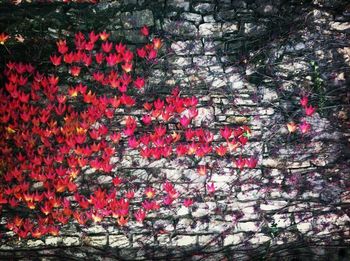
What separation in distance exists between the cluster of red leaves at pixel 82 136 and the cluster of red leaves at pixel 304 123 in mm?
542

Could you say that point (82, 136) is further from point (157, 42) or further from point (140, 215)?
point (157, 42)

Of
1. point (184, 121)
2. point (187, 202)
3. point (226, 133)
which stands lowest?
point (187, 202)

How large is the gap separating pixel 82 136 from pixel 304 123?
8.12 feet

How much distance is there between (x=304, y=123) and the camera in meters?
3.81

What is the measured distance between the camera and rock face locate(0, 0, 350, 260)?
3.77 m

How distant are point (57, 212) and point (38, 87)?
138 cm

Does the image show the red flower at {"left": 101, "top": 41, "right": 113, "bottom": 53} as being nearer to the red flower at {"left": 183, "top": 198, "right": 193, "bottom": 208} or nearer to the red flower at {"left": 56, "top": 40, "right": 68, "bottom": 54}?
the red flower at {"left": 56, "top": 40, "right": 68, "bottom": 54}

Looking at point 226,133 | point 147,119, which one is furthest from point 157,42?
point 226,133

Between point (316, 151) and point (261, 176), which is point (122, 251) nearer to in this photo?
point (261, 176)

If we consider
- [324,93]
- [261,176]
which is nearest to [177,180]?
[261,176]

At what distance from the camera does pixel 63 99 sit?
367 centimetres

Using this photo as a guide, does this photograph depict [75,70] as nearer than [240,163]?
Yes

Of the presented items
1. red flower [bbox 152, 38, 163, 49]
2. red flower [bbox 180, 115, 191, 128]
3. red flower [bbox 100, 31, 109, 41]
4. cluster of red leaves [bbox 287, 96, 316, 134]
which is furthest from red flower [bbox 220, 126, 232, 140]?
red flower [bbox 100, 31, 109, 41]

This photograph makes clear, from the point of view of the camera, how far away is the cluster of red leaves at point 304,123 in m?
3.77
